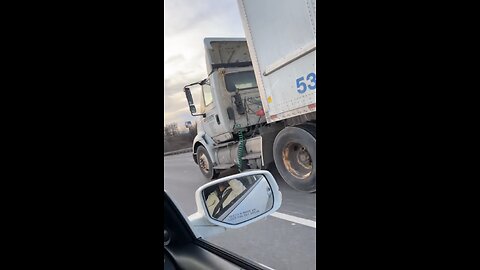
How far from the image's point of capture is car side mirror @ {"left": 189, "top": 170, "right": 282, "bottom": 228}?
1487mm

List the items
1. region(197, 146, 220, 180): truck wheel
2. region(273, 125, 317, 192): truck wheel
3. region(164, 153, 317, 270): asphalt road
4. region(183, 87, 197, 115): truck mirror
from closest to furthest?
region(164, 153, 317, 270): asphalt road → region(273, 125, 317, 192): truck wheel → region(183, 87, 197, 115): truck mirror → region(197, 146, 220, 180): truck wheel

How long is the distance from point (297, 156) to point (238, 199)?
3.28 meters

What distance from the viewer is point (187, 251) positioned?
147 centimetres

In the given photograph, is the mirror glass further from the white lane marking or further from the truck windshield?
the truck windshield

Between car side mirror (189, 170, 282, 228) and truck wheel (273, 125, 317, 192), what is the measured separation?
270cm

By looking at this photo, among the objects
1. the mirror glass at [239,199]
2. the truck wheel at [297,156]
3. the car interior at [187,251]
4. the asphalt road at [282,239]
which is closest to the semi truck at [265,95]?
the truck wheel at [297,156]

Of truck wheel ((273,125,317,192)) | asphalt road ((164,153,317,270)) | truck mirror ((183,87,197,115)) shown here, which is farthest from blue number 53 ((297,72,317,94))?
truck mirror ((183,87,197,115))

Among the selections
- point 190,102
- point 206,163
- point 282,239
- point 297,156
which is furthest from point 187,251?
point 206,163
